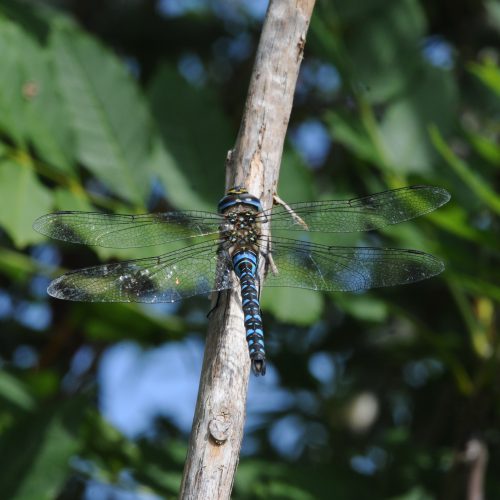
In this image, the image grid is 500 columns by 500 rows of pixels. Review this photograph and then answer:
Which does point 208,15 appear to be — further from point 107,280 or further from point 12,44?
point 107,280

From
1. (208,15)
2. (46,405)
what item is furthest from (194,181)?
(208,15)

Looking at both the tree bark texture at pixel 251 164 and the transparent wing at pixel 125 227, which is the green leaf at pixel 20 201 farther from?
the tree bark texture at pixel 251 164

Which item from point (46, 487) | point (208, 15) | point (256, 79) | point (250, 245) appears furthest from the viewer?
point (208, 15)

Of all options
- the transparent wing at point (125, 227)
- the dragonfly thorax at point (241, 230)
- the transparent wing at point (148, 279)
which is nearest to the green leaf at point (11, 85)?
the transparent wing at point (125, 227)

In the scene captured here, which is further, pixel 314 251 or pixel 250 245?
pixel 314 251

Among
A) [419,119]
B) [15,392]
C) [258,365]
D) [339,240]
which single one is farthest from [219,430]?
[419,119]

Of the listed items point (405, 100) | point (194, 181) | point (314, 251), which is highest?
point (405, 100)
